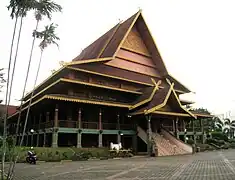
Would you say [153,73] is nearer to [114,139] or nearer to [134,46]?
[134,46]

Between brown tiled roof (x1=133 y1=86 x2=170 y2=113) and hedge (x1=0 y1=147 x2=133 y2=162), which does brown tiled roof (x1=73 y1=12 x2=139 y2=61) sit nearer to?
brown tiled roof (x1=133 y1=86 x2=170 y2=113)

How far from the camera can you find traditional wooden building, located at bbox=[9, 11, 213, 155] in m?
21.5

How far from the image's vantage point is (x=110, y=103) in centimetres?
2228

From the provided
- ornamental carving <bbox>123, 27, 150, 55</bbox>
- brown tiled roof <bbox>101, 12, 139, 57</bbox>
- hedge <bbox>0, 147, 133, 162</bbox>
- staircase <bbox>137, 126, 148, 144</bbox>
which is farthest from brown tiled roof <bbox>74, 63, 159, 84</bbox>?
hedge <bbox>0, 147, 133, 162</bbox>

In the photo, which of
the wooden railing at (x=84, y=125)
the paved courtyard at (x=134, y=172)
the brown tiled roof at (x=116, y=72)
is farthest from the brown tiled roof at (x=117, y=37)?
the paved courtyard at (x=134, y=172)

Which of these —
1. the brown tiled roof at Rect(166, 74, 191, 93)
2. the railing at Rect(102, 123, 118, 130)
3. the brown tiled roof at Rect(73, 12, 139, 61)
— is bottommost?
the railing at Rect(102, 123, 118, 130)

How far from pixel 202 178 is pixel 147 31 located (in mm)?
24296

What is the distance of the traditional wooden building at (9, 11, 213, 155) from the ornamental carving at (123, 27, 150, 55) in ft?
0.42

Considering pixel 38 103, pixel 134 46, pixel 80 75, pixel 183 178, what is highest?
pixel 134 46

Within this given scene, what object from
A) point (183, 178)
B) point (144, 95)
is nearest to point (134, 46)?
point (144, 95)

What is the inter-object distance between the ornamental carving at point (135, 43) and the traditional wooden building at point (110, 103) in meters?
0.13

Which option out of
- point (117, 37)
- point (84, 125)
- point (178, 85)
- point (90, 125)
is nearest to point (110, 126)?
point (90, 125)

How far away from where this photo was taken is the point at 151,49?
31.1 meters

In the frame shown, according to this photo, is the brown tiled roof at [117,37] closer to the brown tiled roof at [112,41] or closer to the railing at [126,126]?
the brown tiled roof at [112,41]
